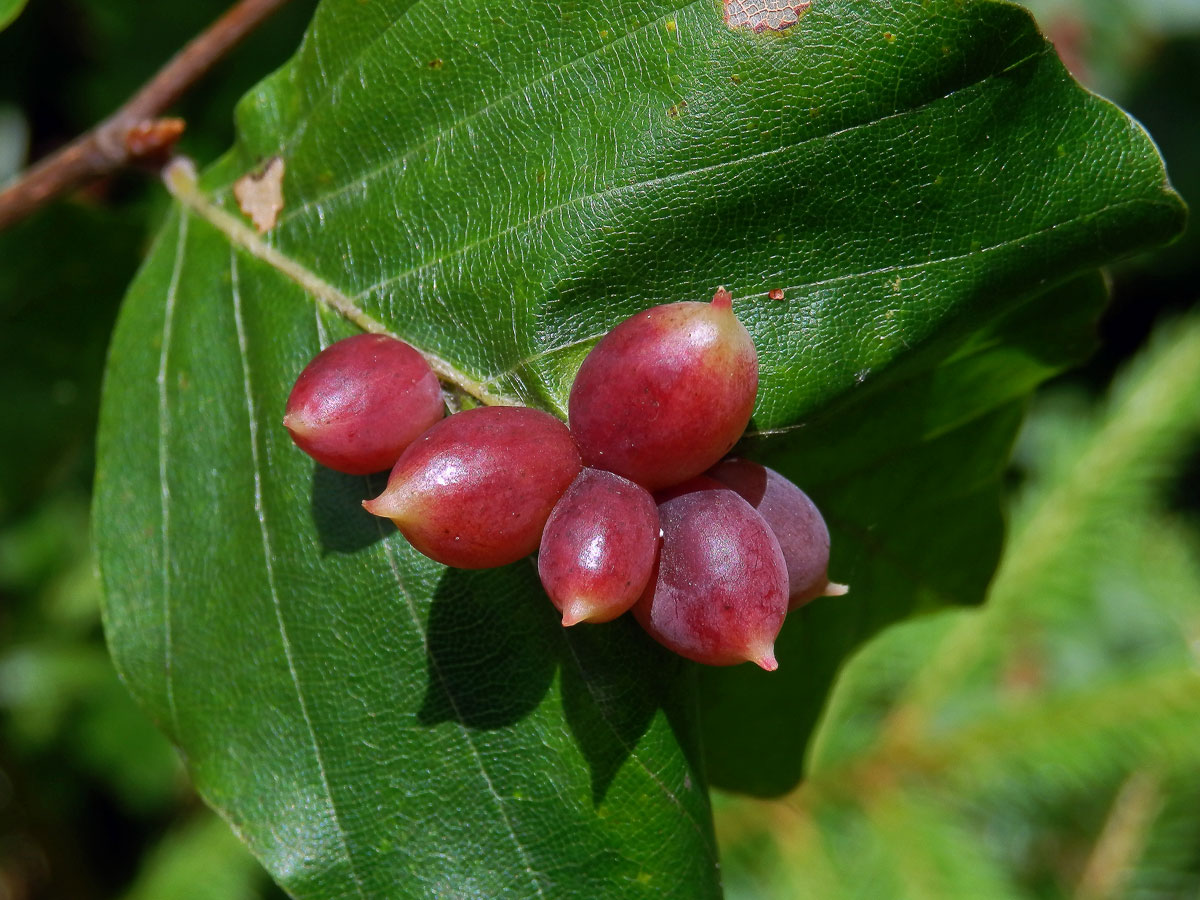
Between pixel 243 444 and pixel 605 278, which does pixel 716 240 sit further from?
pixel 243 444

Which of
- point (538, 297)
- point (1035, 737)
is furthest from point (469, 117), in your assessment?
point (1035, 737)

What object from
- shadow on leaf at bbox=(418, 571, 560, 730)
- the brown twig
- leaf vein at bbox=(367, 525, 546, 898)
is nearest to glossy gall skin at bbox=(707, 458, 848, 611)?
shadow on leaf at bbox=(418, 571, 560, 730)

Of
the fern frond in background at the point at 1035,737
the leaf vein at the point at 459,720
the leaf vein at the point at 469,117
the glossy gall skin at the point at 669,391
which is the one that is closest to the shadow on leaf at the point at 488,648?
the leaf vein at the point at 459,720

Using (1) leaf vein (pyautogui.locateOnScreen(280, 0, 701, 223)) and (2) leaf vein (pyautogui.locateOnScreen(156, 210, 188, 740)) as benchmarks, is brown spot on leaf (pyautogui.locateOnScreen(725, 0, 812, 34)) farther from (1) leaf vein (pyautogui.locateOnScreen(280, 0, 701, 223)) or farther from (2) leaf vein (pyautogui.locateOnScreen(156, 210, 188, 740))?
(2) leaf vein (pyautogui.locateOnScreen(156, 210, 188, 740))

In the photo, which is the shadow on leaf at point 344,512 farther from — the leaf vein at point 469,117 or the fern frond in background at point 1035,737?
the fern frond in background at point 1035,737

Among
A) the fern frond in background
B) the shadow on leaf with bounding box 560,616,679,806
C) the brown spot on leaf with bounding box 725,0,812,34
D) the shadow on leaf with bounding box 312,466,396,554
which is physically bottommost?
the fern frond in background

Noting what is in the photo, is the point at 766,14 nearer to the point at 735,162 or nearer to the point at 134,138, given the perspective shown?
the point at 735,162
